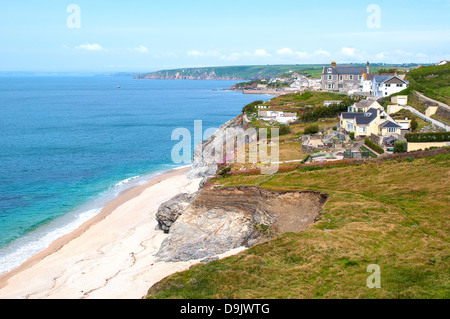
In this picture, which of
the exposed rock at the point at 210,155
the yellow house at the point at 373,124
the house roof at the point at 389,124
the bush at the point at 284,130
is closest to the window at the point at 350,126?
the yellow house at the point at 373,124

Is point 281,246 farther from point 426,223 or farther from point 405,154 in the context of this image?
point 405,154

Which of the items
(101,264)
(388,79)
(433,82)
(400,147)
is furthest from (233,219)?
(433,82)

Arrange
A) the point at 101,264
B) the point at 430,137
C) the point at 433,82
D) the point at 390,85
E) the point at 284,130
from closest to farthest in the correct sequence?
the point at 101,264, the point at 430,137, the point at 284,130, the point at 390,85, the point at 433,82

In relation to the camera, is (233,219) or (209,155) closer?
(233,219)

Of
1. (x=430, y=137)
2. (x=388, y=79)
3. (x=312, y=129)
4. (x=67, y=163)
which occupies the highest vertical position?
(x=388, y=79)

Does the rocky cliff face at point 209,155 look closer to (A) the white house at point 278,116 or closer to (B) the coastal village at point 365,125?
(B) the coastal village at point 365,125

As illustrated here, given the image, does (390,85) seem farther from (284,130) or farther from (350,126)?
(284,130)

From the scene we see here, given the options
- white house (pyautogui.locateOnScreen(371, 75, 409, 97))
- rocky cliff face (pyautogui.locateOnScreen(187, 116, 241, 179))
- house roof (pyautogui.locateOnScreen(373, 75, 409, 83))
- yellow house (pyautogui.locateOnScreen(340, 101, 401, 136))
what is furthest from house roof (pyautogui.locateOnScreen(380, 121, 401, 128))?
house roof (pyautogui.locateOnScreen(373, 75, 409, 83))
